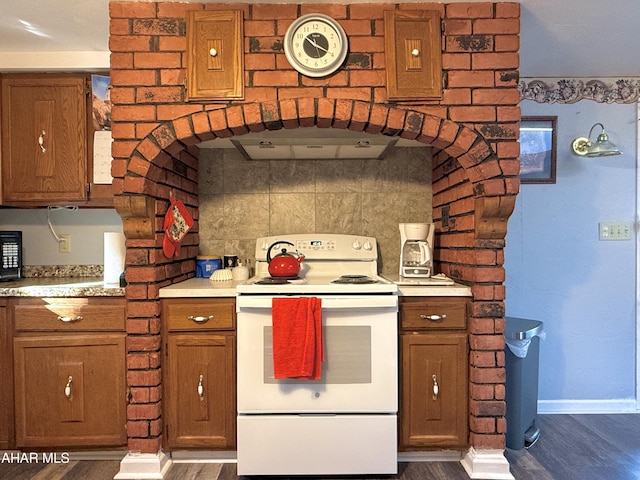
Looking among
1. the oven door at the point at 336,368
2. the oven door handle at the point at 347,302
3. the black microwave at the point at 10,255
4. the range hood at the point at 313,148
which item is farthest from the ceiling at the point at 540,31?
the oven door at the point at 336,368

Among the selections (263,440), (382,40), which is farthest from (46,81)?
(263,440)

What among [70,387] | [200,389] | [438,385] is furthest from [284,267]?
[70,387]

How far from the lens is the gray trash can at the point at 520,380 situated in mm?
2268

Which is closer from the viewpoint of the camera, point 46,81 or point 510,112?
point 510,112

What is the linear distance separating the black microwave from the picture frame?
3237mm

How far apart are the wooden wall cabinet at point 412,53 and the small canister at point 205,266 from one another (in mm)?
1476

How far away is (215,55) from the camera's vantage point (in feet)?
6.47

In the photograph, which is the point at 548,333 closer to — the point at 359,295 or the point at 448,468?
the point at 448,468

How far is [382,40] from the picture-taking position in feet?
6.55

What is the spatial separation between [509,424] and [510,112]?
1648 mm

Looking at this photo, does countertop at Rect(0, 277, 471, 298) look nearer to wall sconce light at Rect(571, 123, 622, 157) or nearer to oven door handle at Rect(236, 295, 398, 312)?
oven door handle at Rect(236, 295, 398, 312)

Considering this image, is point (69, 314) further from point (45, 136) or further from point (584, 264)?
point (584, 264)

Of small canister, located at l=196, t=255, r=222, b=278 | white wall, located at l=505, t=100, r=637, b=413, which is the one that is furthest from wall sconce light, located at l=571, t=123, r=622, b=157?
small canister, located at l=196, t=255, r=222, b=278

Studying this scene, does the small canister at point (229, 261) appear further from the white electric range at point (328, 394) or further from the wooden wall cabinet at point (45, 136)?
the wooden wall cabinet at point (45, 136)
